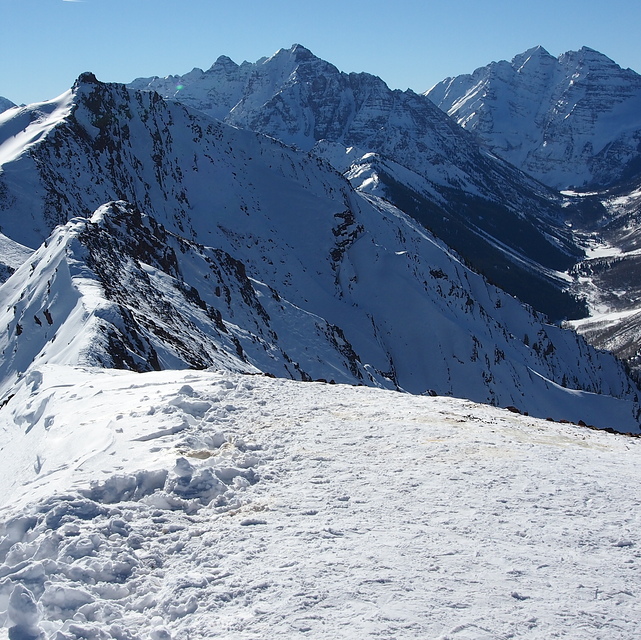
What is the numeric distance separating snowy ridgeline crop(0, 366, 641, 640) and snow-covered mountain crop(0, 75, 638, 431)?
10.9m

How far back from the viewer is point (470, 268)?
14450cm

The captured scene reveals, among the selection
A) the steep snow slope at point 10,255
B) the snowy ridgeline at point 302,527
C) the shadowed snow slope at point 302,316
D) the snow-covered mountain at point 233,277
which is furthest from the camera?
the steep snow slope at point 10,255

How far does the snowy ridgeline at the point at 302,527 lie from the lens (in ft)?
25.3

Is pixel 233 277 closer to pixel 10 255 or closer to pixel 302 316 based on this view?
pixel 302 316

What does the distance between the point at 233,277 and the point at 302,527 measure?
2037 inches

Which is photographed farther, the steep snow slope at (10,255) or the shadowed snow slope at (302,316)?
the steep snow slope at (10,255)

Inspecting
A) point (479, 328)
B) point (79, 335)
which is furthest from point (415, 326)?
point (79, 335)

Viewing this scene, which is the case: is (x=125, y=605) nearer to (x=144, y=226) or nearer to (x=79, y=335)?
(x=79, y=335)

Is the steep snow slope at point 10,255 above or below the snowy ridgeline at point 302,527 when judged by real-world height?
below

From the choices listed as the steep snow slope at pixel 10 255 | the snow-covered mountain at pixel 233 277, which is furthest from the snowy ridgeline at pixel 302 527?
the steep snow slope at pixel 10 255

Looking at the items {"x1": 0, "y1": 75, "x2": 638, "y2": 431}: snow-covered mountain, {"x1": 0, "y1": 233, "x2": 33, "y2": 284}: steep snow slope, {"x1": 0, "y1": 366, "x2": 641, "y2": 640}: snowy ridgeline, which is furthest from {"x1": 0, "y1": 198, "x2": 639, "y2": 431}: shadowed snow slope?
{"x1": 0, "y1": 366, "x2": 641, "y2": 640}: snowy ridgeline

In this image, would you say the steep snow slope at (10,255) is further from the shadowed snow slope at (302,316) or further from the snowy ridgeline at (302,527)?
the snowy ridgeline at (302,527)

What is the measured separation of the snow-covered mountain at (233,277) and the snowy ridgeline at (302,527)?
1091 cm

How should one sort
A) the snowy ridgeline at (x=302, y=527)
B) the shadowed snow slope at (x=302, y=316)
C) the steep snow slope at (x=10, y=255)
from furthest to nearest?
the steep snow slope at (x=10, y=255) → the shadowed snow slope at (x=302, y=316) → the snowy ridgeline at (x=302, y=527)
